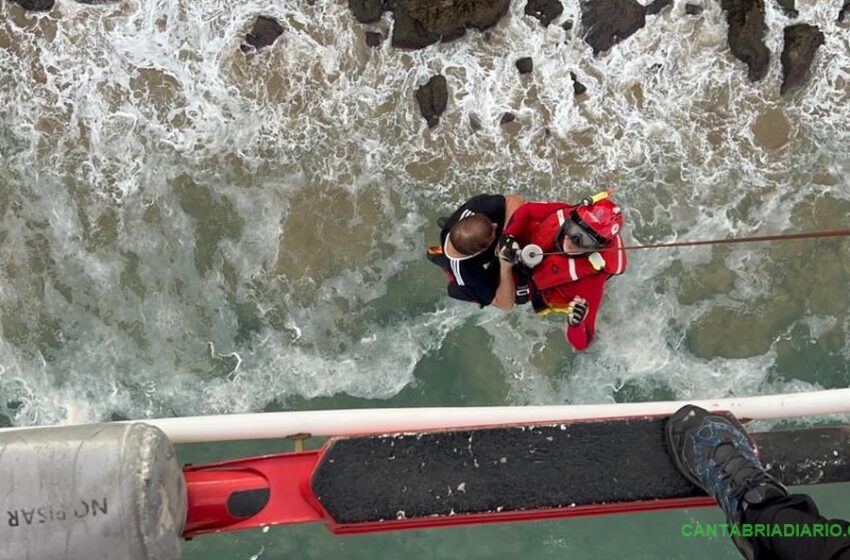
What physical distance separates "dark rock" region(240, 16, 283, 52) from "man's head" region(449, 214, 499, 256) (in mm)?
2495

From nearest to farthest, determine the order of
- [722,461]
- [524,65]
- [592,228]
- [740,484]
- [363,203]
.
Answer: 1. [740,484]
2. [722,461]
3. [592,228]
4. [363,203]
5. [524,65]

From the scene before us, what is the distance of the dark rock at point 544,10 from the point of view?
5.14 metres

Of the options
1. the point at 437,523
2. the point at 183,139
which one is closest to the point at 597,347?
the point at 437,523

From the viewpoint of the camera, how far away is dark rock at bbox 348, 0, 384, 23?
16.7 ft

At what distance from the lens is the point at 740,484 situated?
110 inches

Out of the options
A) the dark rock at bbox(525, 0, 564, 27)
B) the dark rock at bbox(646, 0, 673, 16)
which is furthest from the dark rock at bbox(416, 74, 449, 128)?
the dark rock at bbox(646, 0, 673, 16)

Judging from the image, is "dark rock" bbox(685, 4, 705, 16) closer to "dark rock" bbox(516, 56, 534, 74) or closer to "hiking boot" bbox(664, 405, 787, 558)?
"dark rock" bbox(516, 56, 534, 74)

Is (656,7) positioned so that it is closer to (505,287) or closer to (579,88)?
(579,88)

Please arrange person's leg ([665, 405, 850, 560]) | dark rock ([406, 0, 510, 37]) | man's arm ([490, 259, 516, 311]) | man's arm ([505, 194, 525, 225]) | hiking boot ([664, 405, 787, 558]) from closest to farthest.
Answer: person's leg ([665, 405, 850, 560]), hiking boot ([664, 405, 787, 558]), man's arm ([490, 259, 516, 311]), man's arm ([505, 194, 525, 225]), dark rock ([406, 0, 510, 37])

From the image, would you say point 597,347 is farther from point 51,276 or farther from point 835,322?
point 51,276

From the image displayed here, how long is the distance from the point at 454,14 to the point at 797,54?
2.37 metres

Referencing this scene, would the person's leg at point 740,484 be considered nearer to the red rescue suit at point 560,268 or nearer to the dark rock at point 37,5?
the red rescue suit at point 560,268

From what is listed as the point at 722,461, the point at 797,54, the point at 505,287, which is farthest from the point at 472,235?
the point at 797,54

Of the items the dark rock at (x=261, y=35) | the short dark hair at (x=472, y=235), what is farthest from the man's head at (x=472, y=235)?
the dark rock at (x=261, y=35)
